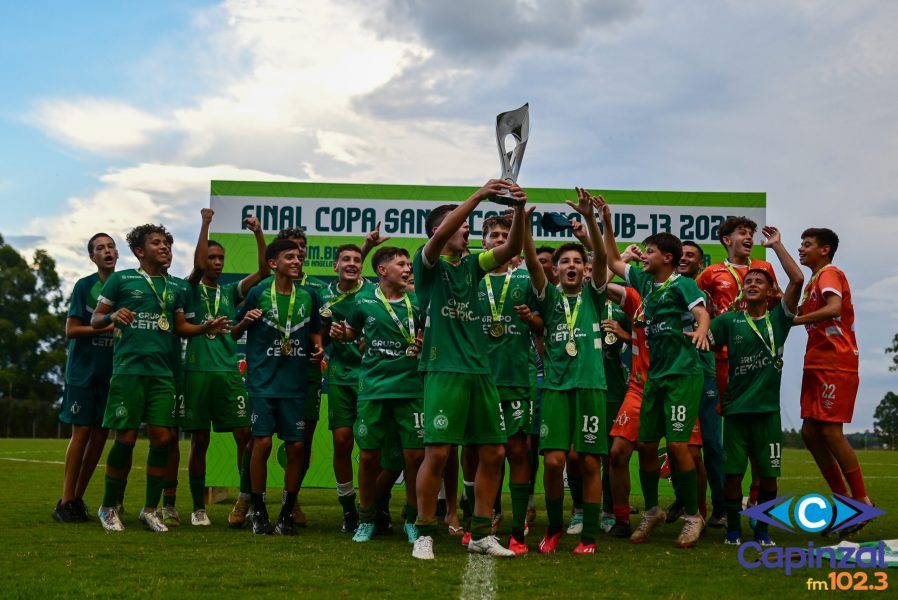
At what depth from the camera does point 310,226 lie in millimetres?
12000

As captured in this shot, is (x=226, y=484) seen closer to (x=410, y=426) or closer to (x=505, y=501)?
(x=505, y=501)

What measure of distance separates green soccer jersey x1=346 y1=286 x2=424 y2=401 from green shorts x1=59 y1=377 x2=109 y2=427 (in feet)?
8.93

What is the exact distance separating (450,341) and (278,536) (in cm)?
241

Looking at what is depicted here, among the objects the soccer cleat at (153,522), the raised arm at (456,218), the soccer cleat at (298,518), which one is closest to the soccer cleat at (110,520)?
the soccer cleat at (153,522)

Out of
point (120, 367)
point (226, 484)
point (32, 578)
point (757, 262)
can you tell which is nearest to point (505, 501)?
point (226, 484)

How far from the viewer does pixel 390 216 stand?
12102mm

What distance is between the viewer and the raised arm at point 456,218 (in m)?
5.81

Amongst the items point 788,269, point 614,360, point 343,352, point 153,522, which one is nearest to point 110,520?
point 153,522

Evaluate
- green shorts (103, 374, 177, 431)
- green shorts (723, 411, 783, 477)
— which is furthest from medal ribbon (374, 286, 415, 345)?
green shorts (723, 411, 783, 477)

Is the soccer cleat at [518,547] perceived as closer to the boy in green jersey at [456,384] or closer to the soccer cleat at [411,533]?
the boy in green jersey at [456,384]

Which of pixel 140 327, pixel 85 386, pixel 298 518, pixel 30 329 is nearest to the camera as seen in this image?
pixel 140 327

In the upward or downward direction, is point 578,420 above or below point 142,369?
below

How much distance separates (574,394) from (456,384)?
1062 mm

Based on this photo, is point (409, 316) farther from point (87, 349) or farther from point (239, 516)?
point (87, 349)
